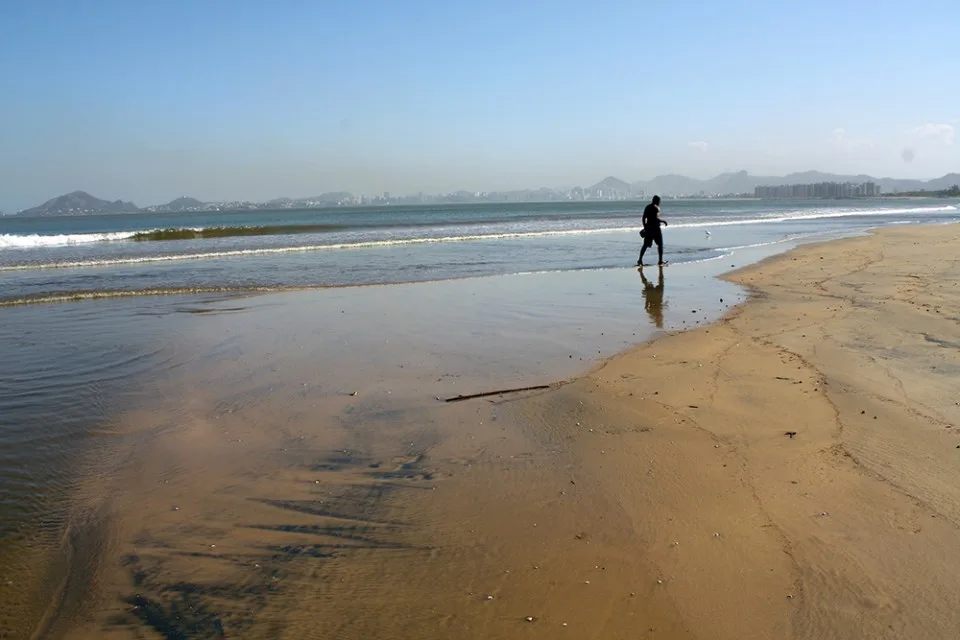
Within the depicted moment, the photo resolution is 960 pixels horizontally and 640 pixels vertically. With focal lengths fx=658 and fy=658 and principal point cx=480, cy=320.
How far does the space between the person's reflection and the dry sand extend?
3368mm

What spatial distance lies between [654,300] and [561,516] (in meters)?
8.44

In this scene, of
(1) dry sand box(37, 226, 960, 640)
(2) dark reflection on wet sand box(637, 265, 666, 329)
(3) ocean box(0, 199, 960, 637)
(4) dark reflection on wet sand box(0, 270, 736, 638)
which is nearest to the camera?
(1) dry sand box(37, 226, 960, 640)

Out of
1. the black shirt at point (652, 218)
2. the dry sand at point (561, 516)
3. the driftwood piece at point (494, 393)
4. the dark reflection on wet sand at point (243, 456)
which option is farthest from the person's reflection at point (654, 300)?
the driftwood piece at point (494, 393)

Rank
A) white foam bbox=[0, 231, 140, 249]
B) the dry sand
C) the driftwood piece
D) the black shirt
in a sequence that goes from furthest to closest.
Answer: white foam bbox=[0, 231, 140, 249]
the black shirt
the driftwood piece
the dry sand

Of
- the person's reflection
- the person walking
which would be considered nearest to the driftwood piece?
the person's reflection

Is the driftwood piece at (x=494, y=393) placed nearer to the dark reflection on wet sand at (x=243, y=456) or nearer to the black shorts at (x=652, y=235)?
the dark reflection on wet sand at (x=243, y=456)

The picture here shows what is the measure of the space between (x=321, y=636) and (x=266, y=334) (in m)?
7.27

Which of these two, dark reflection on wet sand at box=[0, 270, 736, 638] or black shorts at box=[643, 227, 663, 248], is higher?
black shorts at box=[643, 227, 663, 248]

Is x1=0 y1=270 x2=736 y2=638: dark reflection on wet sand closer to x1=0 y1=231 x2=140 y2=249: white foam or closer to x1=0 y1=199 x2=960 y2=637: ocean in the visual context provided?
x1=0 y1=199 x2=960 y2=637: ocean

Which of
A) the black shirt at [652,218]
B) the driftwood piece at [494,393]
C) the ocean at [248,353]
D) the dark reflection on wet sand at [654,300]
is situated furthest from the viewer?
the black shirt at [652,218]

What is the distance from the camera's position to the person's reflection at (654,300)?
1005 cm

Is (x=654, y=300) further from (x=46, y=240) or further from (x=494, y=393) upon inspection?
(x=46, y=240)

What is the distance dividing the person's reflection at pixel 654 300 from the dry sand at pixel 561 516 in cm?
337

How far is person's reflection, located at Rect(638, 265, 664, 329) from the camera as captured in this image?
10.0 metres
